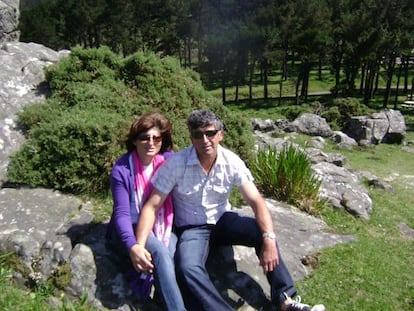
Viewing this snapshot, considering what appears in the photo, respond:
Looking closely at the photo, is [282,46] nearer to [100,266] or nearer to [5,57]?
[5,57]

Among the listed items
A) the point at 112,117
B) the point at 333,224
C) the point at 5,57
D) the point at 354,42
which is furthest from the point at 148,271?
the point at 354,42

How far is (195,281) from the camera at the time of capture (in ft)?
12.6

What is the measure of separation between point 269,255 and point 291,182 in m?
3.55

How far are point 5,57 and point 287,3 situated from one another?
154ft

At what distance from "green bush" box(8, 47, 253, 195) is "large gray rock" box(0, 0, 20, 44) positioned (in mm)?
4623

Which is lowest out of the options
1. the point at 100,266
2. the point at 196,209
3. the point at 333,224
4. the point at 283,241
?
the point at 333,224

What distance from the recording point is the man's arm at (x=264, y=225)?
4.06 metres

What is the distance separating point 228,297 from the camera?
4496mm

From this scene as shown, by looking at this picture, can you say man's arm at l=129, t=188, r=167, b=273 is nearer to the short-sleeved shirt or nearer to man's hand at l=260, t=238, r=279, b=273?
the short-sleeved shirt

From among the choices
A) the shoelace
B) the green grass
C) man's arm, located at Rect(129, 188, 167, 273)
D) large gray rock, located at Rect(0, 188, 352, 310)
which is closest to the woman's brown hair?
man's arm, located at Rect(129, 188, 167, 273)

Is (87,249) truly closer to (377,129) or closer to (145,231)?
(145,231)

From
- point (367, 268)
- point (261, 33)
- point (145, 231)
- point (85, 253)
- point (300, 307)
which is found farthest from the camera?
point (261, 33)

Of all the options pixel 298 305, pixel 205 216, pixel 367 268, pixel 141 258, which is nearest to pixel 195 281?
pixel 141 258

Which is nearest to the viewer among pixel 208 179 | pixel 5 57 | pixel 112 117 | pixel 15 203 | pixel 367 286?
pixel 208 179
